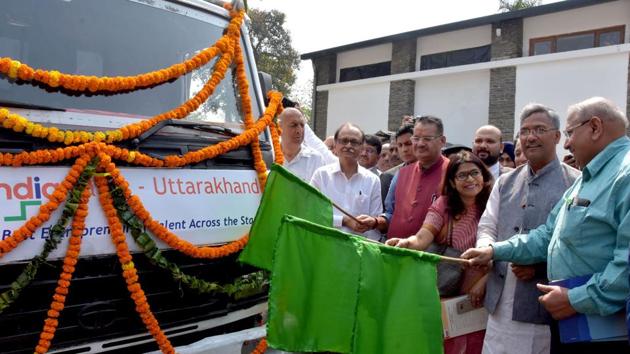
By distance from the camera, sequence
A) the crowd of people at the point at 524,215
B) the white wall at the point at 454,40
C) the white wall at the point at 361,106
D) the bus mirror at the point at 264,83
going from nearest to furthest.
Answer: the crowd of people at the point at 524,215, the bus mirror at the point at 264,83, the white wall at the point at 454,40, the white wall at the point at 361,106

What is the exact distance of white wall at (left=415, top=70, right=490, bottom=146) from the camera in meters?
14.1

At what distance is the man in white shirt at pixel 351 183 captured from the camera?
4098 mm

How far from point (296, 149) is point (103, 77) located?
2225 millimetres

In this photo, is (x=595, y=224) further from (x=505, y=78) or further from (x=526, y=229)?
(x=505, y=78)

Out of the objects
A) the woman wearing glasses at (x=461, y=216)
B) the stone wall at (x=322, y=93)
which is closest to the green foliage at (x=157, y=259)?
the woman wearing glasses at (x=461, y=216)

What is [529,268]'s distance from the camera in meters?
2.76

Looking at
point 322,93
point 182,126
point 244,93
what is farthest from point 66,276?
point 322,93

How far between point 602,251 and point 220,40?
2.43 m

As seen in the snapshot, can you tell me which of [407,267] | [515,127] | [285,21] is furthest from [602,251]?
[285,21]

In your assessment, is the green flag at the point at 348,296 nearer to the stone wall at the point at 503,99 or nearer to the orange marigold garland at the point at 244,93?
the orange marigold garland at the point at 244,93

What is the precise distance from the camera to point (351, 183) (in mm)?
4125

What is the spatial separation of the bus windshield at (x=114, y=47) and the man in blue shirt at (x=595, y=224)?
1.96 meters

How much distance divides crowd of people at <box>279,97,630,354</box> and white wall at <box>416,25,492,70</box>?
11300mm

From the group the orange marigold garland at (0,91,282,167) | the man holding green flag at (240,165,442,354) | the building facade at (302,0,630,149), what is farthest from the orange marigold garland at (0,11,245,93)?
the building facade at (302,0,630,149)
